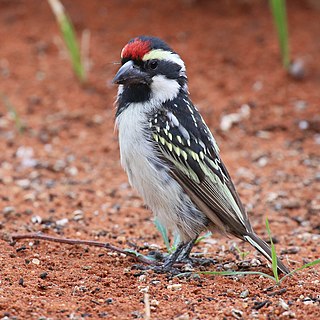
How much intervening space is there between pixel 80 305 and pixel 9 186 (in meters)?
3.06

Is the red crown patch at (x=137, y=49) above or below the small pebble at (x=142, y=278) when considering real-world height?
above

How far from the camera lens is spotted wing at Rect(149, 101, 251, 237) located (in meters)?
4.79

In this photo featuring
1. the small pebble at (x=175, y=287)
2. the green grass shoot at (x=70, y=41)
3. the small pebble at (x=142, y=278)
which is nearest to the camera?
the small pebble at (x=175, y=287)

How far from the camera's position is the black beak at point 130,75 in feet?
15.8

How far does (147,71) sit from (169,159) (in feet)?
2.21

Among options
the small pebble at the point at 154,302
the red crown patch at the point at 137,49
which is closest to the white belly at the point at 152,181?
the red crown patch at the point at 137,49

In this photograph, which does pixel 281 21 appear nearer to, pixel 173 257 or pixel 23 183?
pixel 23 183

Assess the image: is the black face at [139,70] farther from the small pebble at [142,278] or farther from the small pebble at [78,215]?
the small pebble at [78,215]

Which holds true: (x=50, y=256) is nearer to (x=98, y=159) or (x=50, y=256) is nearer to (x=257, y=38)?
(x=98, y=159)

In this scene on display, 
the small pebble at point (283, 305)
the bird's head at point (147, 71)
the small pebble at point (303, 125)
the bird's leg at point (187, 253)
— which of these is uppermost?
the bird's head at point (147, 71)

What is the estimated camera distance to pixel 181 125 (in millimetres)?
4891

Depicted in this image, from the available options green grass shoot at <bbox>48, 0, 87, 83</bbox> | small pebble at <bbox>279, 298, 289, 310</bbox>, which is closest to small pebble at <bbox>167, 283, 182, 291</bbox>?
small pebble at <bbox>279, 298, 289, 310</bbox>

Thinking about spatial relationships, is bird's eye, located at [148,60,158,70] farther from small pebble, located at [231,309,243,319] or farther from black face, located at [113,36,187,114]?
small pebble, located at [231,309,243,319]

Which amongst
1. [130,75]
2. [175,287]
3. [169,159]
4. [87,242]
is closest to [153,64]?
[130,75]
